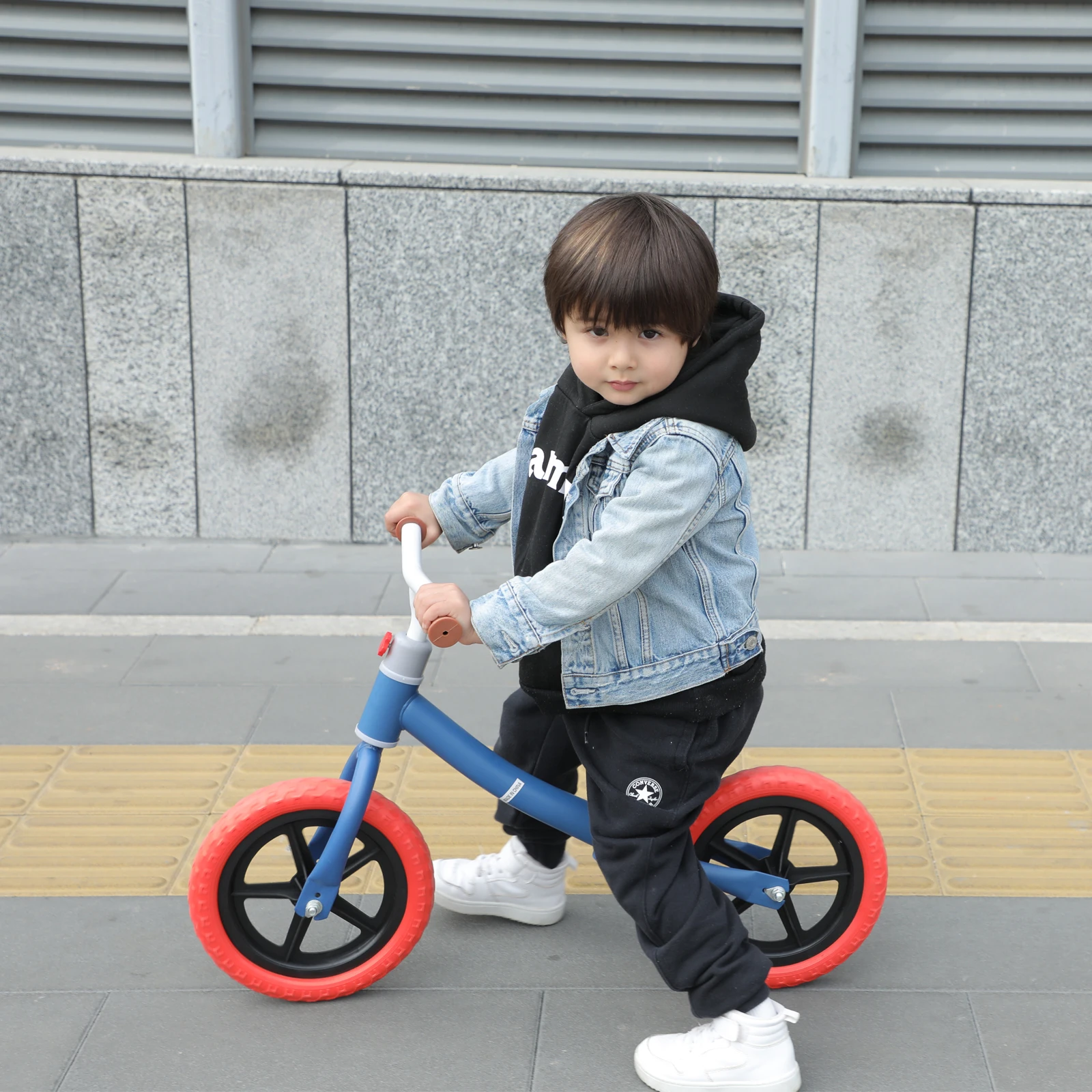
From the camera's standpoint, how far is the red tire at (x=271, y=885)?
8.87ft

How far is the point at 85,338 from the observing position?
18.8 feet

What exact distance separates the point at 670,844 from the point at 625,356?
2.85 ft

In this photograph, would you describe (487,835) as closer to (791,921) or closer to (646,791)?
(791,921)

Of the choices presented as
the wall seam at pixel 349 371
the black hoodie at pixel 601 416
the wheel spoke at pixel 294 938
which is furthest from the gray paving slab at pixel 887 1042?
the wall seam at pixel 349 371

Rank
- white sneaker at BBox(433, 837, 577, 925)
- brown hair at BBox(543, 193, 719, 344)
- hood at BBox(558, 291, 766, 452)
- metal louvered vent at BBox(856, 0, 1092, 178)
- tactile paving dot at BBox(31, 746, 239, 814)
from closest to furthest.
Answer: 1. brown hair at BBox(543, 193, 719, 344)
2. hood at BBox(558, 291, 766, 452)
3. white sneaker at BBox(433, 837, 577, 925)
4. tactile paving dot at BBox(31, 746, 239, 814)
5. metal louvered vent at BBox(856, 0, 1092, 178)

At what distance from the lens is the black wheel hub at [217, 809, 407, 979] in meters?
2.73

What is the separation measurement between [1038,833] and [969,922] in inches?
18.9

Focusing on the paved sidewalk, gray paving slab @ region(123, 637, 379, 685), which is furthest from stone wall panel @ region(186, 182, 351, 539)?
gray paving slab @ region(123, 637, 379, 685)

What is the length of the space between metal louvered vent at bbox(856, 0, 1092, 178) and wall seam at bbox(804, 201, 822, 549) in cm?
47

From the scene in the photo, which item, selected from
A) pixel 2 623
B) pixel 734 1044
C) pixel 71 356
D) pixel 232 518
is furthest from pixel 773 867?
pixel 71 356

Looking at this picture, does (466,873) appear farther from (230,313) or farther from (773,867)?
(230,313)

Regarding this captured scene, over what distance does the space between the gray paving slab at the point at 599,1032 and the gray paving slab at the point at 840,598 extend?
2332 millimetres

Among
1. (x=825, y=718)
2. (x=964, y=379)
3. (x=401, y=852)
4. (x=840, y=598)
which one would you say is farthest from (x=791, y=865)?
(x=964, y=379)

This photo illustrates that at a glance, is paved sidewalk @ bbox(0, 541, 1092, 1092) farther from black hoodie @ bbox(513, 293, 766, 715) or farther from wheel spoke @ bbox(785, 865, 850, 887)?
black hoodie @ bbox(513, 293, 766, 715)
